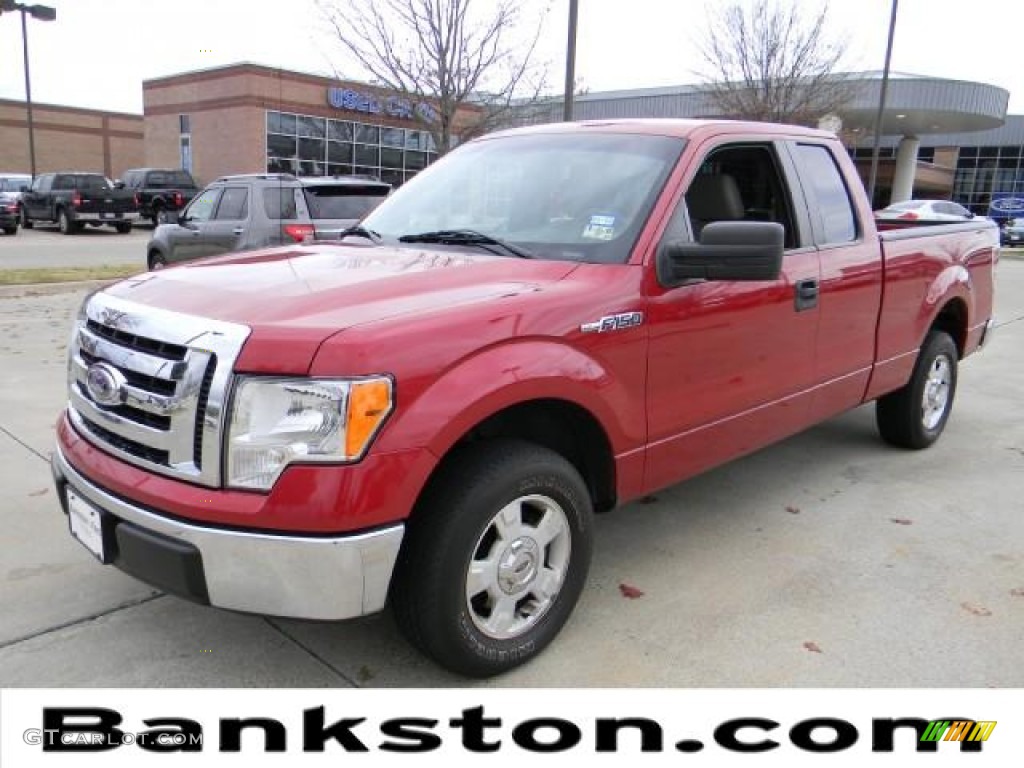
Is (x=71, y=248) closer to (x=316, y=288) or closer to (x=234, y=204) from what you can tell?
(x=234, y=204)

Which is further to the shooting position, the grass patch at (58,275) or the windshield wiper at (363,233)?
the grass patch at (58,275)

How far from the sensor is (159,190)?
2814 cm

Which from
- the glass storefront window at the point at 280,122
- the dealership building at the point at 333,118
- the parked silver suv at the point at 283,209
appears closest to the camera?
the parked silver suv at the point at 283,209

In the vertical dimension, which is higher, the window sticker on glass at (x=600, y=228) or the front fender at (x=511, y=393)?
the window sticker on glass at (x=600, y=228)

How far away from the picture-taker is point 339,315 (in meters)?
2.60

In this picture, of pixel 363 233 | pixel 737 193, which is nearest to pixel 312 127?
pixel 363 233

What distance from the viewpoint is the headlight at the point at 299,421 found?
241cm

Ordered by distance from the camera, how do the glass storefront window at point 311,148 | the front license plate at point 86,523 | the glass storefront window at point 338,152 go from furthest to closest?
1. the glass storefront window at point 338,152
2. the glass storefront window at point 311,148
3. the front license plate at point 86,523

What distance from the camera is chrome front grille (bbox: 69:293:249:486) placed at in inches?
97.6

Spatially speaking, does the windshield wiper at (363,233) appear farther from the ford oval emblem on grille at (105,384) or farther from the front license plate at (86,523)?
the front license plate at (86,523)

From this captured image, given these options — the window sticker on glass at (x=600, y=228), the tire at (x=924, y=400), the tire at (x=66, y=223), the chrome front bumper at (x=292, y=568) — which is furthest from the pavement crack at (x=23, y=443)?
the tire at (x=66, y=223)

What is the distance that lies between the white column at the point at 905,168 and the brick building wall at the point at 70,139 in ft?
142

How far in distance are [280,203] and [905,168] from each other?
1501 inches

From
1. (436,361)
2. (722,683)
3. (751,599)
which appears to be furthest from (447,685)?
(751,599)
